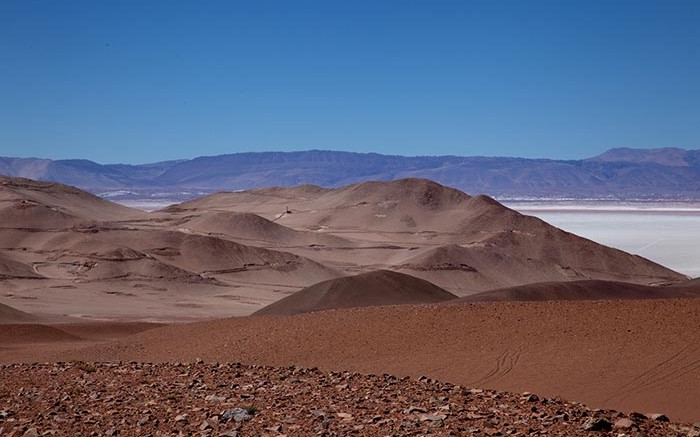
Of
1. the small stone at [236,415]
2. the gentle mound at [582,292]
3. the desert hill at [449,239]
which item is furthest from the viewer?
the desert hill at [449,239]

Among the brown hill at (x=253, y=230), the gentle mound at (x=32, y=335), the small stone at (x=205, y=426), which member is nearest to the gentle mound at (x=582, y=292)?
the gentle mound at (x=32, y=335)

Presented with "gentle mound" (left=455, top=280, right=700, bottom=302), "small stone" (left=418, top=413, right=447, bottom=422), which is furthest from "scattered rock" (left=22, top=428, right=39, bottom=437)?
"gentle mound" (left=455, top=280, right=700, bottom=302)

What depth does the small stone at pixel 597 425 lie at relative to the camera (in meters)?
8.76

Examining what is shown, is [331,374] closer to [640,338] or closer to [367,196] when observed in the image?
[640,338]

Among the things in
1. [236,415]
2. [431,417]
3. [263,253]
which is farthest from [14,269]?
[431,417]

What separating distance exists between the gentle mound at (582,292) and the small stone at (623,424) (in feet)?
57.1

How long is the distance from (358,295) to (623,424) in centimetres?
2064

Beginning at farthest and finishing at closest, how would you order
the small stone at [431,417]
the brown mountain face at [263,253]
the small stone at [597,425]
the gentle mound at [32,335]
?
the brown mountain face at [263,253] < the gentle mound at [32,335] < the small stone at [431,417] < the small stone at [597,425]

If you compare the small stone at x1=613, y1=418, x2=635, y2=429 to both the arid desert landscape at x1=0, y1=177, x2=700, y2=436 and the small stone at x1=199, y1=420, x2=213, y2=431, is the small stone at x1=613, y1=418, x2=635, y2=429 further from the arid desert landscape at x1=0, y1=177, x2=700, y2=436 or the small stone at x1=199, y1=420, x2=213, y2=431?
the small stone at x1=199, y1=420, x2=213, y2=431

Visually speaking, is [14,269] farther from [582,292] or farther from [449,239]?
[582,292]

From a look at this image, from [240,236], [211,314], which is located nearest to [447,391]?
[211,314]

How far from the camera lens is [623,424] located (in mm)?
9000

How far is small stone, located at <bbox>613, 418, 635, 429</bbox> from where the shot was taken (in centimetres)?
893

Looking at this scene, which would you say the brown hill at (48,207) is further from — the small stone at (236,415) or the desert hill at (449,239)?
the small stone at (236,415)
